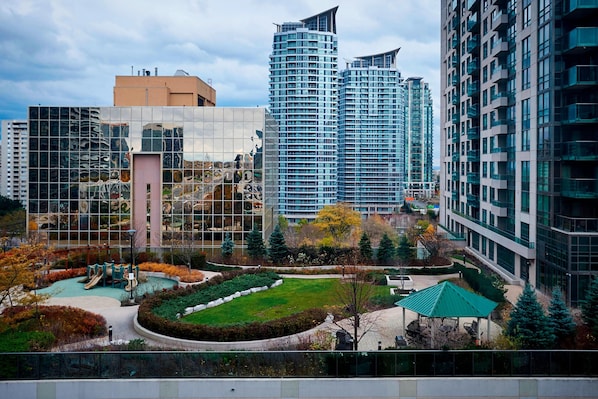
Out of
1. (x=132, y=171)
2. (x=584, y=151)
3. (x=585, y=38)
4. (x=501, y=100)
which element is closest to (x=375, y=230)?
(x=501, y=100)

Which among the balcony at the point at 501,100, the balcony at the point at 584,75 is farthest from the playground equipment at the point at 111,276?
the balcony at the point at 501,100

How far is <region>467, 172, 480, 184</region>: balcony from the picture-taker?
38359mm

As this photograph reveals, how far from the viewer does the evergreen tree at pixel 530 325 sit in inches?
586

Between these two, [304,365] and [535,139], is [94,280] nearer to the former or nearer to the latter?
[304,365]

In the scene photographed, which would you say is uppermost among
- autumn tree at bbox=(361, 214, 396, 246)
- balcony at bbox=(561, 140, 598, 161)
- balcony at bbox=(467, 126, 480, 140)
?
balcony at bbox=(467, 126, 480, 140)

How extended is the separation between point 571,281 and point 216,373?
16.1m

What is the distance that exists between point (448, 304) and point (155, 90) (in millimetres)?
31878

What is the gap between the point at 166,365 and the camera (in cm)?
1327

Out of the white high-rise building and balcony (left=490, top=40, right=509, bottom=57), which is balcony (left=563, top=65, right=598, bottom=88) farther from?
the white high-rise building

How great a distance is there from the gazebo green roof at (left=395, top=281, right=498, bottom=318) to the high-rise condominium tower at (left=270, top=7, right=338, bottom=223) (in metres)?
61.5

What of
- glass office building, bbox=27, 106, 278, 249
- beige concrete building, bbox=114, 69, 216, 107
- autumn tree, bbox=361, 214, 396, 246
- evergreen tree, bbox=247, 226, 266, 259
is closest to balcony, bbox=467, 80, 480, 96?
autumn tree, bbox=361, 214, 396, 246

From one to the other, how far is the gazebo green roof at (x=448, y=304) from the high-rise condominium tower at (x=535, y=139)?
6973 millimetres

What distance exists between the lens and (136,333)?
59.8 feet

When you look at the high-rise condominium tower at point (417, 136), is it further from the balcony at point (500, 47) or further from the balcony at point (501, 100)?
the balcony at point (501, 100)
